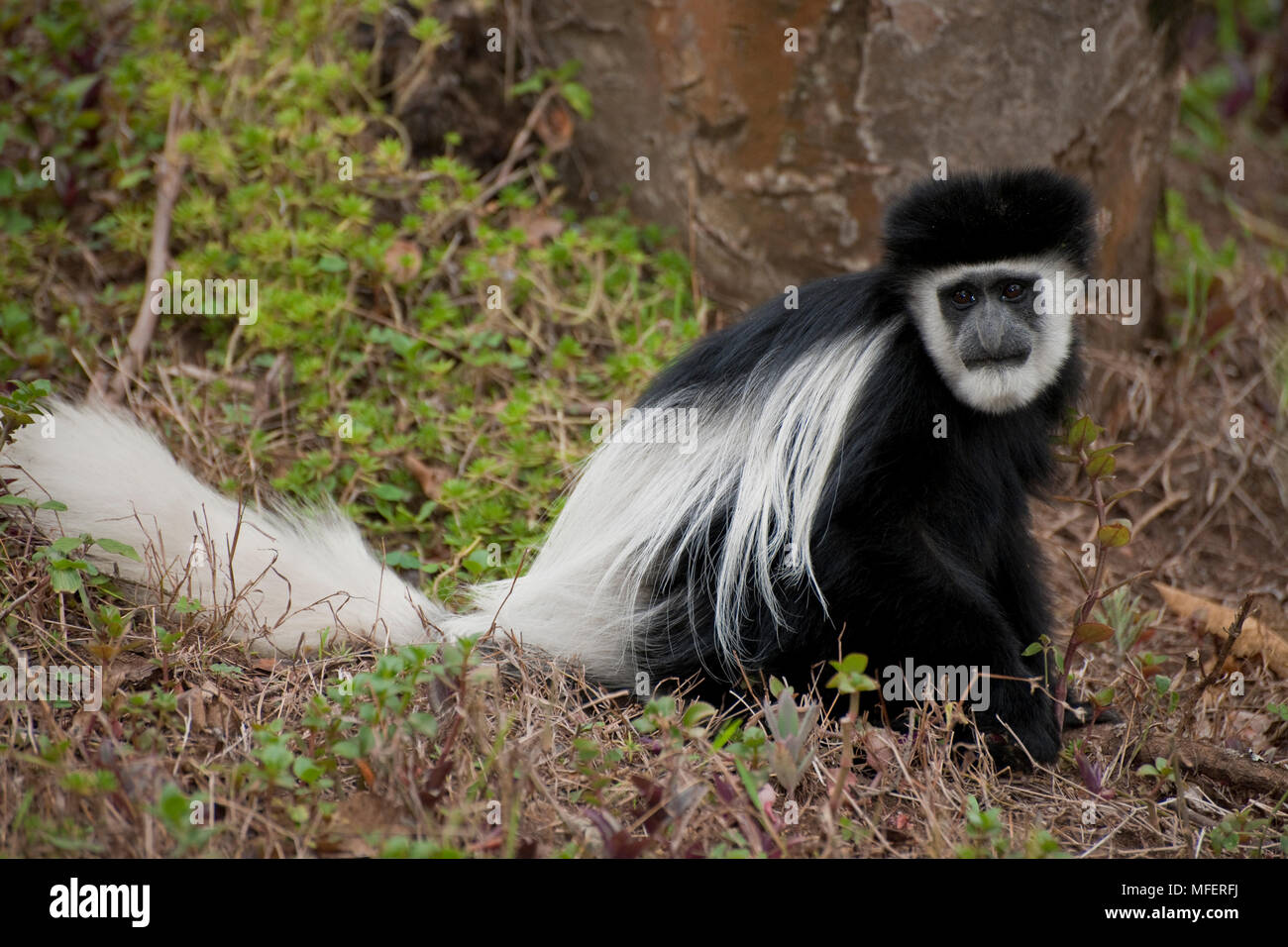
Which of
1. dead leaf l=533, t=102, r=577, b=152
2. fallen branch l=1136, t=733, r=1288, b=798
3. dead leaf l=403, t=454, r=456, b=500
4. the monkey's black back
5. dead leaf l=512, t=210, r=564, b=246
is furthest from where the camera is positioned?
dead leaf l=533, t=102, r=577, b=152

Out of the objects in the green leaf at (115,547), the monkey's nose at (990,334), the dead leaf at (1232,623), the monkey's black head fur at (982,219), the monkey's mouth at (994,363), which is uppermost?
the monkey's black head fur at (982,219)

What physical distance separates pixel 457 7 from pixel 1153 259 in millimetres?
2868

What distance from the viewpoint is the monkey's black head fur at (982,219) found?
105 inches

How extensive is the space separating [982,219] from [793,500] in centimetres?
79

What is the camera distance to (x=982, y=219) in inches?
106

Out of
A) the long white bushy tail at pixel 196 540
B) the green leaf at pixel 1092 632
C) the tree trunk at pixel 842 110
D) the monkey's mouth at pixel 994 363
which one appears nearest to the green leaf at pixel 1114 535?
the green leaf at pixel 1092 632

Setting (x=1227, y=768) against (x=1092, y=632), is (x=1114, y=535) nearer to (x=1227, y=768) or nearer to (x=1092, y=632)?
(x=1092, y=632)

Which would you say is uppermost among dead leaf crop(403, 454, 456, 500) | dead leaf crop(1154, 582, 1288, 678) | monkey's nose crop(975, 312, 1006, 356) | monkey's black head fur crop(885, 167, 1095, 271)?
monkey's black head fur crop(885, 167, 1095, 271)

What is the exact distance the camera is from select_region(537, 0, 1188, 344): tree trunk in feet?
12.6

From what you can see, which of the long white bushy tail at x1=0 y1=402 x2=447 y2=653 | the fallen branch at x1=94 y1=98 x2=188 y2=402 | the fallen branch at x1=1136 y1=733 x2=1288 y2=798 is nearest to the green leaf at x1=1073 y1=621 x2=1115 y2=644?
the fallen branch at x1=1136 y1=733 x2=1288 y2=798

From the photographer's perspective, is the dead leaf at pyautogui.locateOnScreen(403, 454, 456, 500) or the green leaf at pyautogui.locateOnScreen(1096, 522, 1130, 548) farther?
the dead leaf at pyautogui.locateOnScreen(403, 454, 456, 500)

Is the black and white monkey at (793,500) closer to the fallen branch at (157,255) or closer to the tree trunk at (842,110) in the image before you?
the fallen branch at (157,255)

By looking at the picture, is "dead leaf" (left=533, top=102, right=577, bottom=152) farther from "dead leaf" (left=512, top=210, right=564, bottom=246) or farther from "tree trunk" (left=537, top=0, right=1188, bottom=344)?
"dead leaf" (left=512, top=210, right=564, bottom=246)
